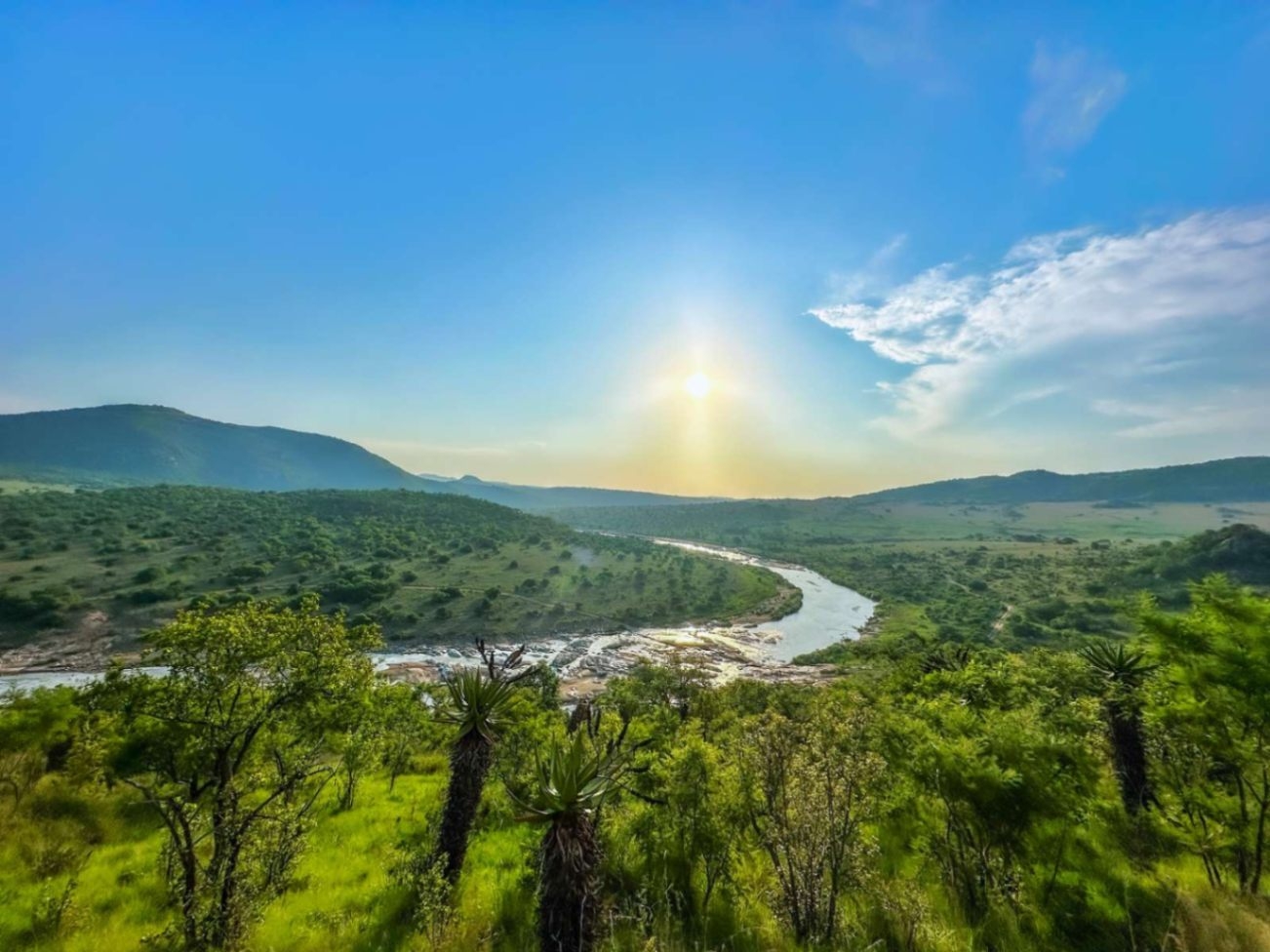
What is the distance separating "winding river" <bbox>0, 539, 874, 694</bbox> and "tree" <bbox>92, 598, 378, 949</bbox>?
147 ft

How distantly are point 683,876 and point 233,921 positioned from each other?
9642mm

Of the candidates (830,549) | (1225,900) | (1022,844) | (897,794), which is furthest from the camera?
(830,549)

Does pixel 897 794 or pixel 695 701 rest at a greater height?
pixel 897 794

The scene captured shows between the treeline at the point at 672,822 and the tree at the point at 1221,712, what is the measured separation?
65mm

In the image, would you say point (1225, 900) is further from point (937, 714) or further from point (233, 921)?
point (233, 921)

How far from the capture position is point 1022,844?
1274 centimetres

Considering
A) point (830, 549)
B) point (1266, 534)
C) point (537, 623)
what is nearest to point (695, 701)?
point (537, 623)

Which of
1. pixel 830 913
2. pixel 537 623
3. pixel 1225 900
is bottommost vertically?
pixel 537 623

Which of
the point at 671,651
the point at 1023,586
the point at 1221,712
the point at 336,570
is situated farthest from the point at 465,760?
the point at 1023,586

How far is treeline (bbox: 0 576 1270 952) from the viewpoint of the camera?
32.4ft

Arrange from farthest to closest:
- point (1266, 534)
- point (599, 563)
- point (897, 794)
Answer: point (599, 563) < point (1266, 534) < point (897, 794)

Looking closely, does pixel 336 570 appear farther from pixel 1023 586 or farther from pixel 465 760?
pixel 1023 586

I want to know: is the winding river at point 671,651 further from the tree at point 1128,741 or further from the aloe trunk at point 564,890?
the aloe trunk at point 564,890

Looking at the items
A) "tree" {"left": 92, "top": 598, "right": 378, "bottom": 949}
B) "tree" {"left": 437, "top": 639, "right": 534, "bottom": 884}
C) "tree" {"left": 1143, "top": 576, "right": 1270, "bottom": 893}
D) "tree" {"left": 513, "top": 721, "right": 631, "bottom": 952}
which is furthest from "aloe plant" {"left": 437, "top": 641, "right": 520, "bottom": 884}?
"tree" {"left": 1143, "top": 576, "right": 1270, "bottom": 893}
